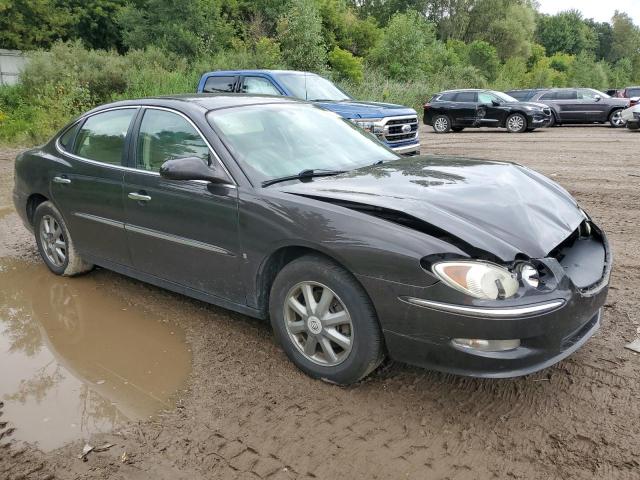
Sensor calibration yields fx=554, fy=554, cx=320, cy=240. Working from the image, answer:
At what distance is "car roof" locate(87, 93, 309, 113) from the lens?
4116 millimetres

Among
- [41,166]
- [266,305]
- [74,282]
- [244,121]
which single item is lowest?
[74,282]

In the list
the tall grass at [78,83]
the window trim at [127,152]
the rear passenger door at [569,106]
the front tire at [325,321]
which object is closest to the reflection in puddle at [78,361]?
the front tire at [325,321]

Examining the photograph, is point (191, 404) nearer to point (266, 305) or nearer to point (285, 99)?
point (266, 305)

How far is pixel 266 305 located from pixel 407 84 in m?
28.3

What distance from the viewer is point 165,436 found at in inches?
115

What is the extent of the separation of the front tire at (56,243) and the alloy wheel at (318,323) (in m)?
2.79

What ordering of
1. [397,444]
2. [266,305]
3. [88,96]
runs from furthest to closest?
1. [88,96]
2. [266,305]
3. [397,444]

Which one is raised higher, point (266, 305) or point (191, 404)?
point (266, 305)

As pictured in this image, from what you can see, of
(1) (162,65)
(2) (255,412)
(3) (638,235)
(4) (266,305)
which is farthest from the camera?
(1) (162,65)

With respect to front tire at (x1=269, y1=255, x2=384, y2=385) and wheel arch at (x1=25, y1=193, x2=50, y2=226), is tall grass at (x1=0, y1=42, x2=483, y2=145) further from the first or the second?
front tire at (x1=269, y1=255, x2=384, y2=385)

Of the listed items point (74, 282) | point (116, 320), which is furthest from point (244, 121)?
point (74, 282)

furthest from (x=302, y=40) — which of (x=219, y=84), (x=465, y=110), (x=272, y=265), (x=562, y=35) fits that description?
(x=562, y=35)

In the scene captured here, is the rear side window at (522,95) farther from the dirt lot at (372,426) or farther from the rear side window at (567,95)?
the dirt lot at (372,426)

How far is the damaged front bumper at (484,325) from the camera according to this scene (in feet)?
8.85
